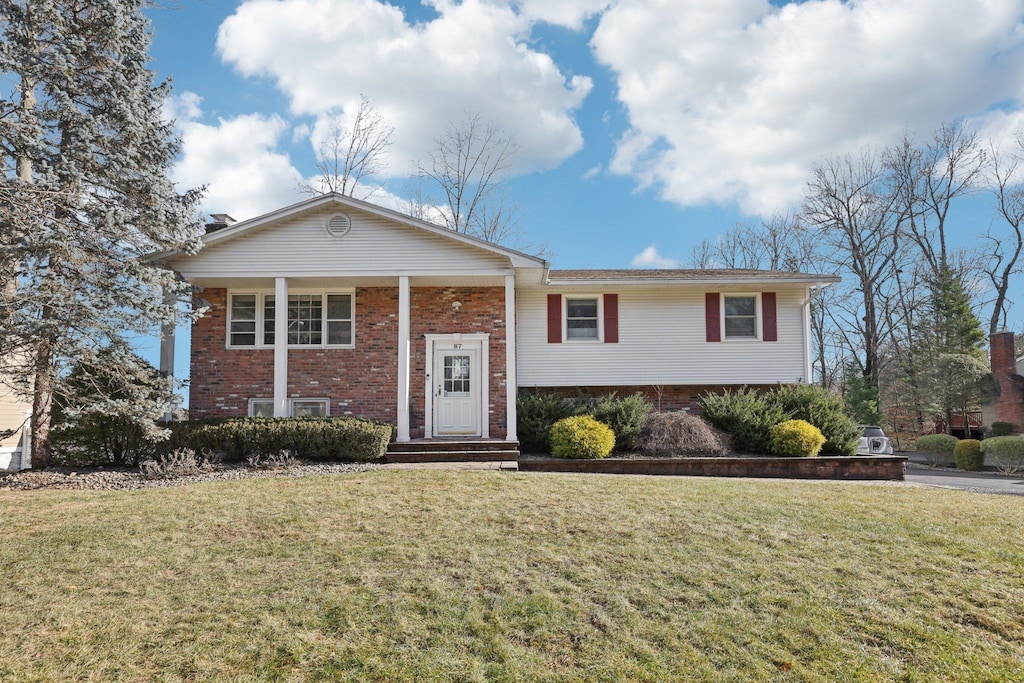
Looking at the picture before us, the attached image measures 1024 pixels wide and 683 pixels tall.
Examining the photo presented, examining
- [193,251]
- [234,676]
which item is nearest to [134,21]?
[193,251]

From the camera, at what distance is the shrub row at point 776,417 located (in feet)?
46.5

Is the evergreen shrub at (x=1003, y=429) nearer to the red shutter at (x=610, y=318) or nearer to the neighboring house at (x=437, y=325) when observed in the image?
the neighboring house at (x=437, y=325)

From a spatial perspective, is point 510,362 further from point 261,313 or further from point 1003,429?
point 1003,429

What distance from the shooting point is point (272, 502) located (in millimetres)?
8914

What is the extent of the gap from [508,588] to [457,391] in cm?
938

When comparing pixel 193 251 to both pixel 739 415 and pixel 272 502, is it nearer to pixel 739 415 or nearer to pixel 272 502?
pixel 272 502

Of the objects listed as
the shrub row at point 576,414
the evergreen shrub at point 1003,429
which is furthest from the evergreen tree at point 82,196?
the evergreen shrub at point 1003,429

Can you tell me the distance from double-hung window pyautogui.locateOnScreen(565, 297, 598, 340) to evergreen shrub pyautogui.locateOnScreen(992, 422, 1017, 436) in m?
17.2

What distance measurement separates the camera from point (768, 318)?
1666 cm

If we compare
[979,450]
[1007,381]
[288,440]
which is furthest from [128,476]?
[1007,381]

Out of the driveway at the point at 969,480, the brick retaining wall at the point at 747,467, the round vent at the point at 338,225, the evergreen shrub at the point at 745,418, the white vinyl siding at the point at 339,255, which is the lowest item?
the driveway at the point at 969,480

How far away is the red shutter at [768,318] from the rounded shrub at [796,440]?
3.31 m

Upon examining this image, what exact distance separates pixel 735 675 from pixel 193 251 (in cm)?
1207

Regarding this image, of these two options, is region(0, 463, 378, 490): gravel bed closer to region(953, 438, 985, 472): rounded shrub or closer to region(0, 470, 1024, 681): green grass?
region(0, 470, 1024, 681): green grass
